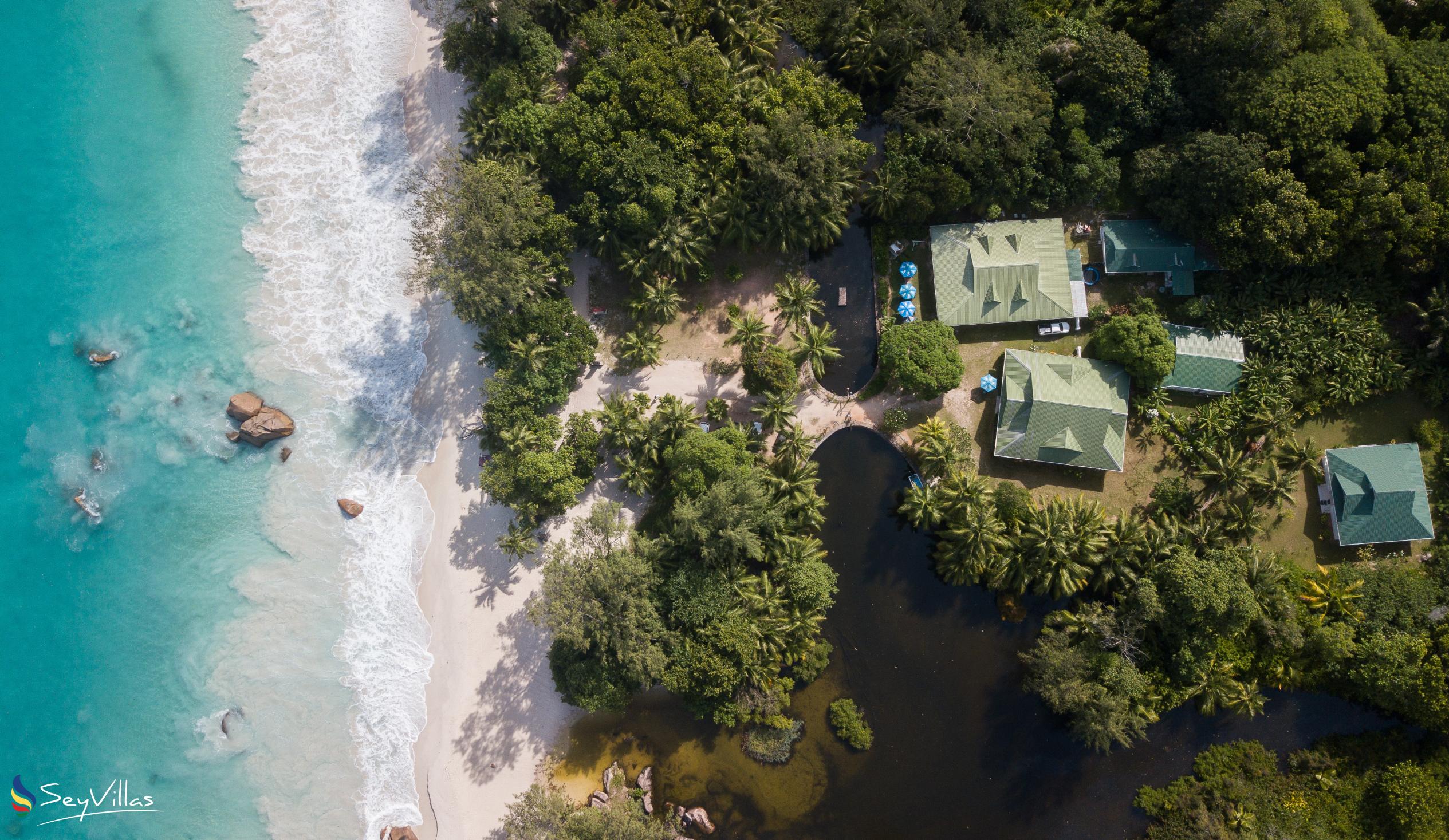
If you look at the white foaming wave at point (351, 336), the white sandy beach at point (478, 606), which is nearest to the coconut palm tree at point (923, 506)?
the white sandy beach at point (478, 606)

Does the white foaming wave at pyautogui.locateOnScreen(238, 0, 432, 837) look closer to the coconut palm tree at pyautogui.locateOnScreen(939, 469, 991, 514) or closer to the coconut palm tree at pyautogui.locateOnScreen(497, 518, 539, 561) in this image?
the coconut palm tree at pyautogui.locateOnScreen(497, 518, 539, 561)

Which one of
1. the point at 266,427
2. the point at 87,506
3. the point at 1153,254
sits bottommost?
the point at 87,506

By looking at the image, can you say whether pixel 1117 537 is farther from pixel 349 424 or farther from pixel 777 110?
pixel 349 424

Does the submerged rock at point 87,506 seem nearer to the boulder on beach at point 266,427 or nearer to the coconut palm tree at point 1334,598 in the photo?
the boulder on beach at point 266,427

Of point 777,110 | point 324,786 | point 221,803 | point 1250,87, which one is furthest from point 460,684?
point 1250,87

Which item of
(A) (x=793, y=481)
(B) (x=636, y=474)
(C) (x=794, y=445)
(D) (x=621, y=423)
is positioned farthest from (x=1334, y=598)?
(D) (x=621, y=423)

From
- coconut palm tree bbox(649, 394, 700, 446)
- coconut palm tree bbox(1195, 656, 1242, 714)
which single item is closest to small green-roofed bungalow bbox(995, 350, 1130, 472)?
coconut palm tree bbox(1195, 656, 1242, 714)

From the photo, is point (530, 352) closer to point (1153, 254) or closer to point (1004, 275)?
point (1004, 275)
